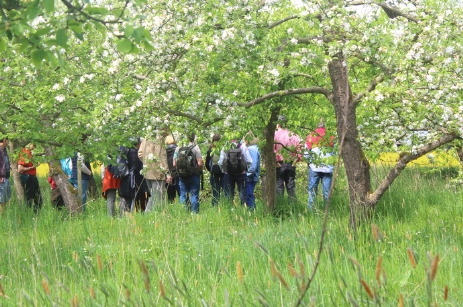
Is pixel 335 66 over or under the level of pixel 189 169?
over

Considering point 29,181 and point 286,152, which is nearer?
point 286,152

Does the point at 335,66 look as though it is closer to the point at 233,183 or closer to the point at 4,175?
the point at 233,183

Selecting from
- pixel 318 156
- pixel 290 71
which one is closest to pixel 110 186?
pixel 318 156

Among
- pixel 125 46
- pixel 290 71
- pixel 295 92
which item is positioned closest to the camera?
pixel 125 46

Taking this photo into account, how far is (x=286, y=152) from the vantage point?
1120cm

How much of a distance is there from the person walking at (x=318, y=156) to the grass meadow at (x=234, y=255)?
0.61 m

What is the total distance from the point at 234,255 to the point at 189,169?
17.9 feet

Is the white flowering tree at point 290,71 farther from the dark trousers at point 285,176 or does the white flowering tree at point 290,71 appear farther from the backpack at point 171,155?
the dark trousers at point 285,176

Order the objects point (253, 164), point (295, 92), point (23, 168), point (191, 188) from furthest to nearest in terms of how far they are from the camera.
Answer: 1. point (23, 168)
2. point (253, 164)
3. point (191, 188)
4. point (295, 92)

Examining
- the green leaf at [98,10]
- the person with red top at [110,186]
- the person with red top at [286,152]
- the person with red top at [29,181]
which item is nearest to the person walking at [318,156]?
the person with red top at [286,152]

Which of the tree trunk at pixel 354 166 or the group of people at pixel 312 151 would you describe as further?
the group of people at pixel 312 151

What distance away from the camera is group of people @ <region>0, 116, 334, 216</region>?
430 inches

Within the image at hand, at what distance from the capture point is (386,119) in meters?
7.62

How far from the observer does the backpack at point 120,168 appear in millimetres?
11508
